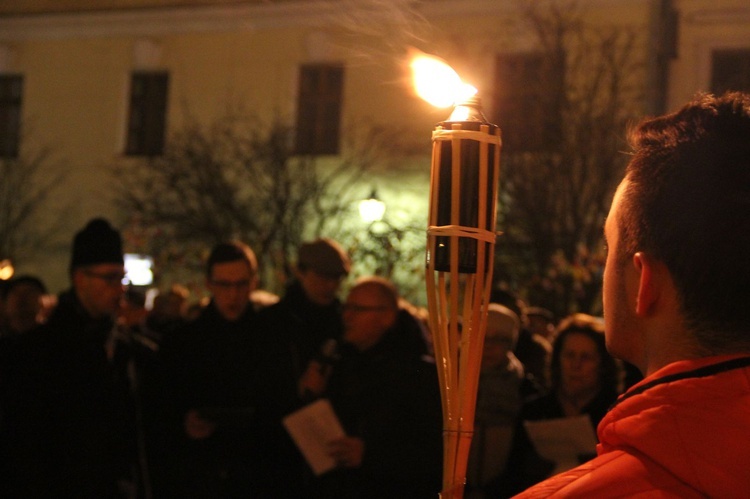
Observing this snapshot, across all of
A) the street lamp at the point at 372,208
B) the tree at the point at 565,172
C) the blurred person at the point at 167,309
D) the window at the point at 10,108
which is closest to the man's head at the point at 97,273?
the blurred person at the point at 167,309

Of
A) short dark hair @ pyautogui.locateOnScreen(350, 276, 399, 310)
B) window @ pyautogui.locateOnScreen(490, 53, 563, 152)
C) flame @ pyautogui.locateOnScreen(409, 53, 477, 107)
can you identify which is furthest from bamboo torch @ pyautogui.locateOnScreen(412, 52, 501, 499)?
window @ pyautogui.locateOnScreen(490, 53, 563, 152)

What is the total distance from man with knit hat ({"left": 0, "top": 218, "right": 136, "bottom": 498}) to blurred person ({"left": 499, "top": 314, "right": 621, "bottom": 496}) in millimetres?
1781

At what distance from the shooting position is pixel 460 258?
5.98 ft

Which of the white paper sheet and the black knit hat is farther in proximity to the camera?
the black knit hat

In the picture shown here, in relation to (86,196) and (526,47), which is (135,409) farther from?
(86,196)

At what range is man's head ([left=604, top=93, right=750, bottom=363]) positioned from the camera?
1.48 metres

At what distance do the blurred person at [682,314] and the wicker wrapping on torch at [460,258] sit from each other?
0.91ft

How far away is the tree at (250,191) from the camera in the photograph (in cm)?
1664

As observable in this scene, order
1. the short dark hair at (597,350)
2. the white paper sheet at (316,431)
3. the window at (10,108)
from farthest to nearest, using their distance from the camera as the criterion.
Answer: the window at (10,108), the short dark hair at (597,350), the white paper sheet at (316,431)

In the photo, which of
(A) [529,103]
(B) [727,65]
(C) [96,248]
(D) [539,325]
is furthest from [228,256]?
(B) [727,65]

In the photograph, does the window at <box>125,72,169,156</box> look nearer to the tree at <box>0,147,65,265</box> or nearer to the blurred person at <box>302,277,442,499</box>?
the tree at <box>0,147,65,265</box>

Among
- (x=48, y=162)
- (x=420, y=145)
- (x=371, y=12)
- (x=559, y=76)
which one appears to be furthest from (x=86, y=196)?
(x=371, y=12)

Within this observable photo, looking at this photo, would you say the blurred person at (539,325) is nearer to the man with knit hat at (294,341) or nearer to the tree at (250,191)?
the man with knit hat at (294,341)

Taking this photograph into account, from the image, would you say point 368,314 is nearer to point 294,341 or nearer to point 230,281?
point 294,341
